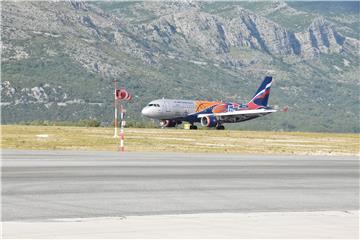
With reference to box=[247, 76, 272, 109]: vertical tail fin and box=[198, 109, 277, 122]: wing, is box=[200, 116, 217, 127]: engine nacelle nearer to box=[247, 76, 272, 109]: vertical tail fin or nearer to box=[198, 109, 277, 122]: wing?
box=[198, 109, 277, 122]: wing

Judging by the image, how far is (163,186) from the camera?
25.6 metres

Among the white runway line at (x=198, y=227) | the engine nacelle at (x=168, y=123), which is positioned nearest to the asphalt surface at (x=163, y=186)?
the white runway line at (x=198, y=227)

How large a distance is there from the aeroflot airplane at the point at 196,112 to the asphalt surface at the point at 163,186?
60.2 metres

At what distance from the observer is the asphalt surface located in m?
20.2

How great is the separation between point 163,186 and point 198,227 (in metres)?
9.49

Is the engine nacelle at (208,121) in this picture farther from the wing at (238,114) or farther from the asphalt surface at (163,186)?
the asphalt surface at (163,186)

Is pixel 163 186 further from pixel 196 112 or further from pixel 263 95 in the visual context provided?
pixel 263 95

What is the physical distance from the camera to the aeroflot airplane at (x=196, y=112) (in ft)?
→ 326

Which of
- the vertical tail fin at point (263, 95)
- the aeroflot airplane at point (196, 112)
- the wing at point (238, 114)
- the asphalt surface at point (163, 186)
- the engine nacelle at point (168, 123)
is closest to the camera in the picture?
Answer: the asphalt surface at point (163, 186)

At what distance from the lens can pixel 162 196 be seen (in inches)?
902

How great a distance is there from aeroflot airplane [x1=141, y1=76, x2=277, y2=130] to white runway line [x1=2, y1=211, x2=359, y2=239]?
80596 millimetres

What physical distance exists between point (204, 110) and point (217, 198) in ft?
265

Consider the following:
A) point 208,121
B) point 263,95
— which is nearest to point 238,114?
point 208,121

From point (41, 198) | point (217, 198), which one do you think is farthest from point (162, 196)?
point (41, 198)
